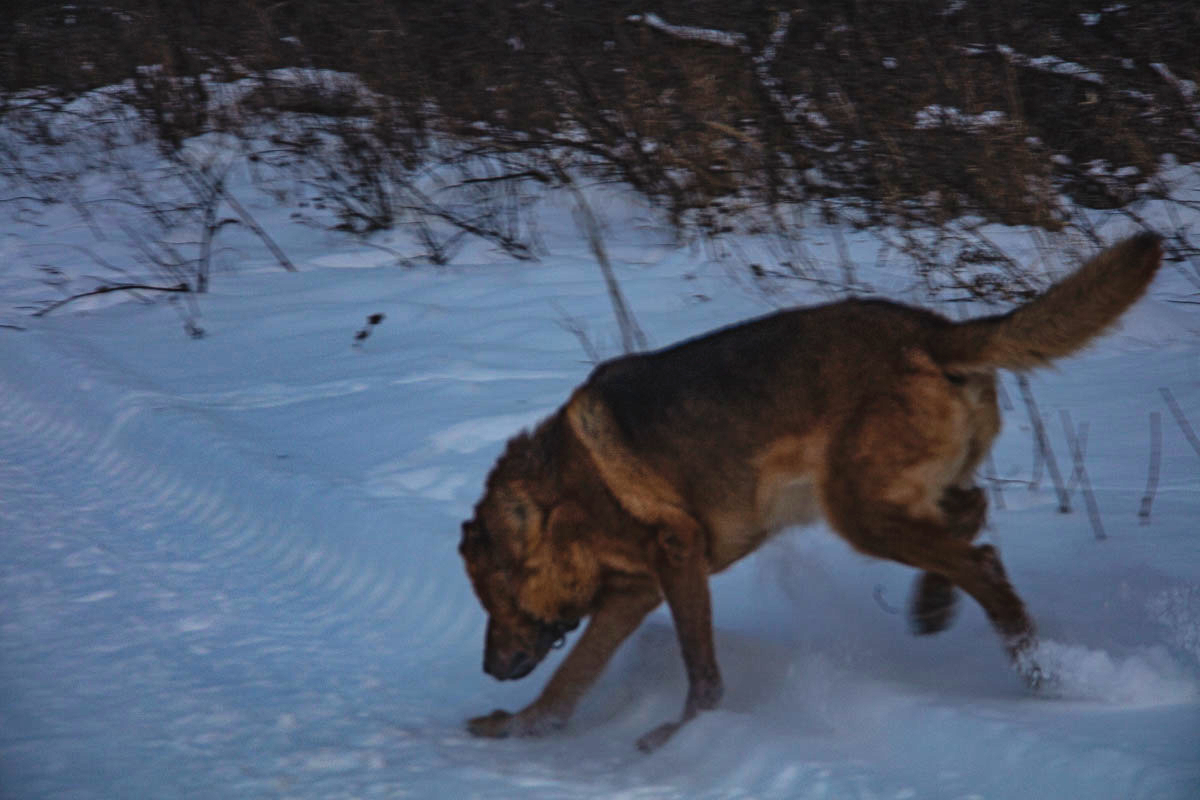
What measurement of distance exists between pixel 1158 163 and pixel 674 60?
542 centimetres

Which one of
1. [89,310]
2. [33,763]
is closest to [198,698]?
[33,763]

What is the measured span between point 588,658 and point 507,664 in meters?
0.31

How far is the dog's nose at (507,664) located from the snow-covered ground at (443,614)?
0.47ft

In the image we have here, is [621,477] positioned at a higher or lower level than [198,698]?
higher

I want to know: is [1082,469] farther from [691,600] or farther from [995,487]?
[691,600]

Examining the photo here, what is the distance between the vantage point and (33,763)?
3.12 m

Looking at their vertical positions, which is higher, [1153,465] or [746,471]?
[746,471]

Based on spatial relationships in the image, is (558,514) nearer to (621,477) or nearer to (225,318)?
(621,477)

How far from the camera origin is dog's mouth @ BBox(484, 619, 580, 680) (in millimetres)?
3969

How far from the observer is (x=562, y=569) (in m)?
3.89

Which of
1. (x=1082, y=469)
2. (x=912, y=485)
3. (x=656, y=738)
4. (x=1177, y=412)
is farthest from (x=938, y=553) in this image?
(x=1177, y=412)

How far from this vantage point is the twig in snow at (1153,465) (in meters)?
4.71

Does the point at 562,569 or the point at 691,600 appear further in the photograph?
the point at 562,569

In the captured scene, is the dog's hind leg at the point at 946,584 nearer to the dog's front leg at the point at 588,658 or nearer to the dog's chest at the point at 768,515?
the dog's chest at the point at 768,515
